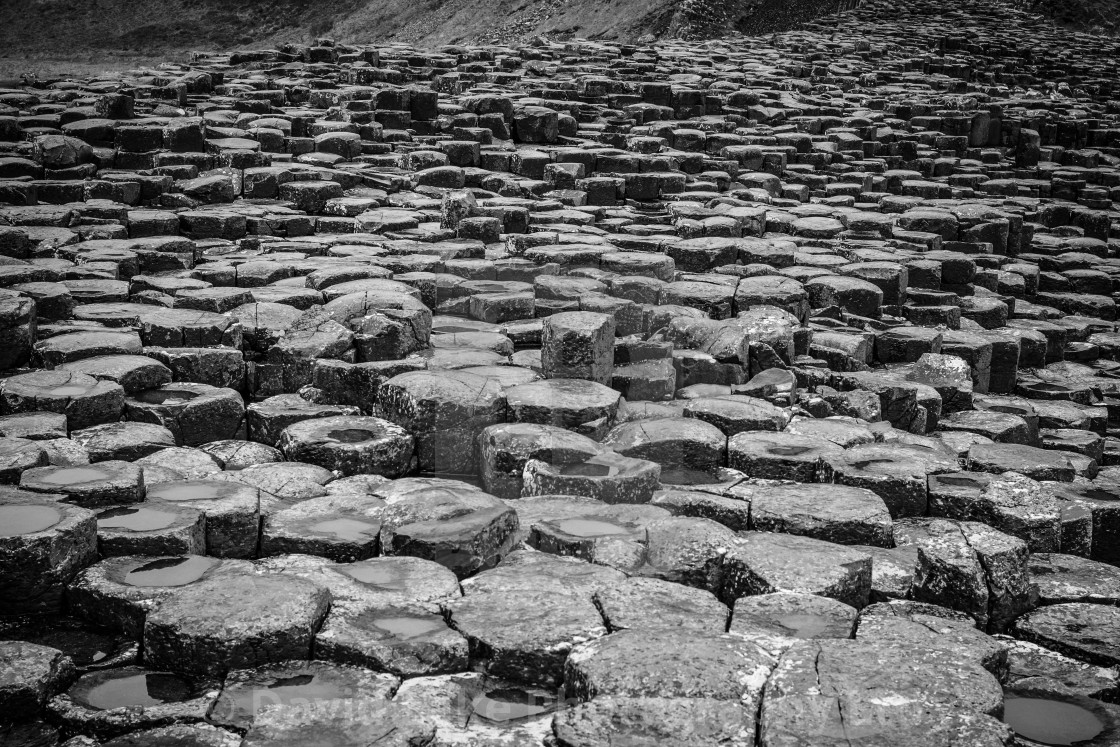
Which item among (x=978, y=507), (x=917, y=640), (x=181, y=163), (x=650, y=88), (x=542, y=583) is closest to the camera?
(x=917, y=640)

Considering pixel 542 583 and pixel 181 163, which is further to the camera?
pixel 181 163

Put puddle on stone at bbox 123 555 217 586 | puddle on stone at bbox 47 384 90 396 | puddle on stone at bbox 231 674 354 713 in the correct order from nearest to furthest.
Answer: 1. puddle on stone at bbox 231 674 354 713
2. puddle on stone at bbox 123 555 217 586
3. puddle on stone at bbox 47 384 90 396

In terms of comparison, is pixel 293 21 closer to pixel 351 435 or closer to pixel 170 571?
pixel 351 435

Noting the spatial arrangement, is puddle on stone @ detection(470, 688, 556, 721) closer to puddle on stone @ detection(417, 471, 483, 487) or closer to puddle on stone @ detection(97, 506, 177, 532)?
puddle on stone @ detection(97, 506, 177, 532)

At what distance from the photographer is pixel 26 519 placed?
363 centimetres

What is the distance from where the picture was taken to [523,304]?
6.51 m

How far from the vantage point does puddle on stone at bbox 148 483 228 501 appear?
4105 mm

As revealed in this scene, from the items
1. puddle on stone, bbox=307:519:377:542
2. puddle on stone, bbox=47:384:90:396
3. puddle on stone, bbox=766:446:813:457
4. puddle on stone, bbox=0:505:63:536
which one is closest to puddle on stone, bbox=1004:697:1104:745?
puddle on stone, bbox=766:446:813:457

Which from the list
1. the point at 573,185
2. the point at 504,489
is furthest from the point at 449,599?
the point at 573,185

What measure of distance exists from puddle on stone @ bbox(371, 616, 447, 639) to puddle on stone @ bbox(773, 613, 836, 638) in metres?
1.13

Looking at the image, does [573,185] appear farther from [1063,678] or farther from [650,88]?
[1063,678]

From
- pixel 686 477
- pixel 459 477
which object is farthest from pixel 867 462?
pixel 459 477

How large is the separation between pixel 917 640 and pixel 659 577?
0.91 meters

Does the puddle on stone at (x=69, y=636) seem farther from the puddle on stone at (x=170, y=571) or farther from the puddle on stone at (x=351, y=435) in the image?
the puddle on stone at (x=351, y=435)
